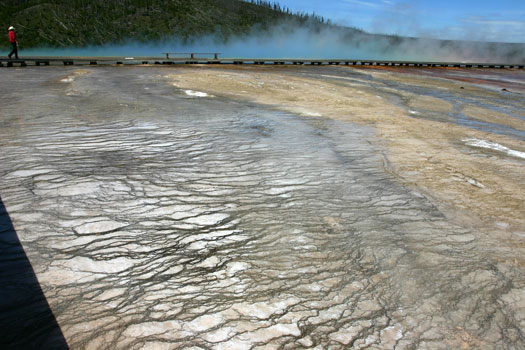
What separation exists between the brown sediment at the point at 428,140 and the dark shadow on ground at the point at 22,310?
3.16 meters

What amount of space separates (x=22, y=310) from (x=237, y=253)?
48.9 inches

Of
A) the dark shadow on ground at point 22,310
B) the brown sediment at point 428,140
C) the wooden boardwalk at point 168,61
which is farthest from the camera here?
the wooden boardwalk at point 168,61

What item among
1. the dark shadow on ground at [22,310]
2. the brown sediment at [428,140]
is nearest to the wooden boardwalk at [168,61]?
the brown sediment at [428,140]

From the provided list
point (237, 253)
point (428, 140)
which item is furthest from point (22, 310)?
point (428, 140)

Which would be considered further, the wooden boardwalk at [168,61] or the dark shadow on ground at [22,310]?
the wooden boardwalk at [168,61]

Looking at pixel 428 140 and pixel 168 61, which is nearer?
pixel 428 140

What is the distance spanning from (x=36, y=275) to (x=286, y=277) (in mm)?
1480

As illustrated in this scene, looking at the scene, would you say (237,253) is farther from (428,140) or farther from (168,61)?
(168,61)

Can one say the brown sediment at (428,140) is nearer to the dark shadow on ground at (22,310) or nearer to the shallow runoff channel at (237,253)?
the shallow runoff channel at (237,253)

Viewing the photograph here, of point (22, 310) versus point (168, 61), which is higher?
point (168, 61)

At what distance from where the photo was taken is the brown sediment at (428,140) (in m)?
3.67

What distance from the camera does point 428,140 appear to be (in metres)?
5.91

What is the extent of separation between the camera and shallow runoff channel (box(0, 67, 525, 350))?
75.0 inches

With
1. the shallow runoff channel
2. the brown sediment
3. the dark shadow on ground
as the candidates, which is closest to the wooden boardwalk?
the brown sediment
